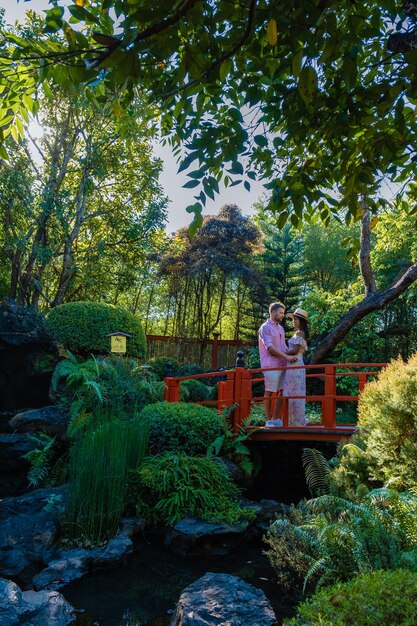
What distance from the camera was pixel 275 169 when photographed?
325cm

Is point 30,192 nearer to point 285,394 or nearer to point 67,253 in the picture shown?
point 67,253

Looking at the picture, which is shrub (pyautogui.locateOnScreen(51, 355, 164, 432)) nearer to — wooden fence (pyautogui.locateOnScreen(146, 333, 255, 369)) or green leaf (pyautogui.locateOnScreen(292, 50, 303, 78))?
green leaf (pyautogui.locateOnScreen(292, 50, 303, 78))

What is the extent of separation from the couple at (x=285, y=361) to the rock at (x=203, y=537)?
2.20 m

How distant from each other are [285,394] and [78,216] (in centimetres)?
886

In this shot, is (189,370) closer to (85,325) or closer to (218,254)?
(85,325)

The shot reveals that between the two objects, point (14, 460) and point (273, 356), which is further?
point (273, 356)

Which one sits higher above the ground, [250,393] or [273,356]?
[273,356]

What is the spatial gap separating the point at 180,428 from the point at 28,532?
2.25 meters

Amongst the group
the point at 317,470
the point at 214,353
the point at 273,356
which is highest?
the point at 214,353

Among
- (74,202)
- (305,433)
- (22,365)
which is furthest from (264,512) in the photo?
(74,202)

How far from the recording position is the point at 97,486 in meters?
4.84

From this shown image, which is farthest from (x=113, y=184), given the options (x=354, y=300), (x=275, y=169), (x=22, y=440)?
(x=275, y=169)

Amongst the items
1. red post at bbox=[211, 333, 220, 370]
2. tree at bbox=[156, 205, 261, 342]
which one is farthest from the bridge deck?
tree at bbox=[156, 205, 261, 342]

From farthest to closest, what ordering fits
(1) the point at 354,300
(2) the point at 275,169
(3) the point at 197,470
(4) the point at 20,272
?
(4) the point at 20,272, (1) the point at 354,300, (3) the point at 197,470, (2) the point at 275,169
